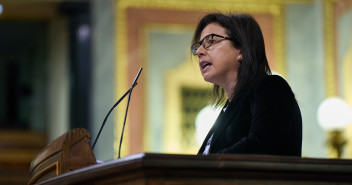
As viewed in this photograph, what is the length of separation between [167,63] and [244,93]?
588 centimetres

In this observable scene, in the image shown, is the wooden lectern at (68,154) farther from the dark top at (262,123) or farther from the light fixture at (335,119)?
the light fixture at (335,119)

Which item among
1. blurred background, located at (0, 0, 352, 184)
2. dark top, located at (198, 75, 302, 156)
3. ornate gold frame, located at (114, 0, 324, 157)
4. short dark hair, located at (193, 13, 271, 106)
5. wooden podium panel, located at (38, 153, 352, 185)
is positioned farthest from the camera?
ornate gold frame, located at (114, 0, 324, 157)

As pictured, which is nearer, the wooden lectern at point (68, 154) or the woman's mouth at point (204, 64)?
the wooden lectern at point (68, 154)

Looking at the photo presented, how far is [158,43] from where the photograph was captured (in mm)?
8078

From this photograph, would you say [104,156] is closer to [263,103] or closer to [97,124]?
[97,124]

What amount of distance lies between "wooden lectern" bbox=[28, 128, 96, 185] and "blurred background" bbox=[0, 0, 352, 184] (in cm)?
544

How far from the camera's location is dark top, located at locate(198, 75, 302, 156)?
6.42 ft

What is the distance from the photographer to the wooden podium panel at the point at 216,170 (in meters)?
1.64

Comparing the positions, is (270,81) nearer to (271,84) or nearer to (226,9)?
(271,84)

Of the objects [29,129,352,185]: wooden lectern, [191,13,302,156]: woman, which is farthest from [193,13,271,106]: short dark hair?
[29,129,352,185]: wooden lectern

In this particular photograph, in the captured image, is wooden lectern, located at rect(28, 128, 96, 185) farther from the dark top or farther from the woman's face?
the woman's face

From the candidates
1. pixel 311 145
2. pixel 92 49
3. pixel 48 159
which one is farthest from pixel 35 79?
pixel 48 159

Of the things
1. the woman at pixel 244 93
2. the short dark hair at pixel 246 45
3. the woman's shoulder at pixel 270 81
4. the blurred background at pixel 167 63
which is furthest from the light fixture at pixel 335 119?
the woman's shoulder at pixel 270 81

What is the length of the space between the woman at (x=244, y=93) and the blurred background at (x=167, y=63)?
5133mm
